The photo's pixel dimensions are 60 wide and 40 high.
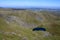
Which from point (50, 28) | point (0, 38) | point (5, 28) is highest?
point (50, 28)

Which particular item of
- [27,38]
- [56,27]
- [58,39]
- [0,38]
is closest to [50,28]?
[56,27]

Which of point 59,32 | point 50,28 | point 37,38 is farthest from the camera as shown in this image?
point 50,28

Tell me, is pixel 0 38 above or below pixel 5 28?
below

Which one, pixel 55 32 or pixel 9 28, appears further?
pixel 55 32

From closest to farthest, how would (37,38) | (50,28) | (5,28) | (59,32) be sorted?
(37,38), (5,28), (59,32), (50,28)

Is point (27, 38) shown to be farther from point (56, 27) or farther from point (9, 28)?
point (56, 27)

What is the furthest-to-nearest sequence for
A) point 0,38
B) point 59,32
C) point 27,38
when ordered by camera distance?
point 59,32, point 27,38, point 0,38

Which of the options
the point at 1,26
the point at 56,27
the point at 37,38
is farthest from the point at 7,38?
the point at 56,27

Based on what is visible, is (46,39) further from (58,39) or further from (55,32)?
(55,32)

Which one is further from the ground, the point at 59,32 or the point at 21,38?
the point at 59,32
